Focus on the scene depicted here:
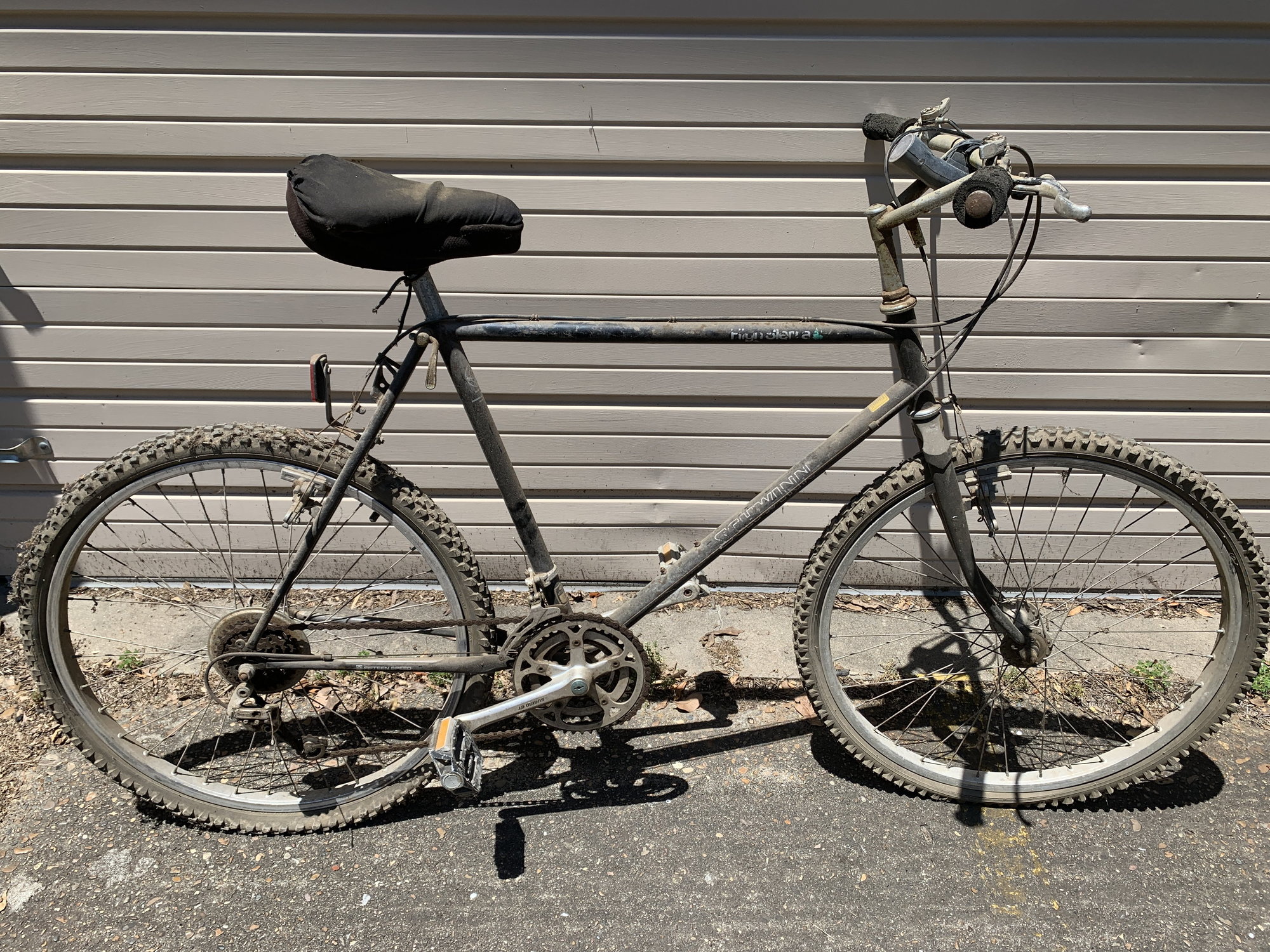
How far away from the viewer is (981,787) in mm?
2562

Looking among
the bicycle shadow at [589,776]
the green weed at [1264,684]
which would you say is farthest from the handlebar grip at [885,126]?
the green weed at [1264,684]

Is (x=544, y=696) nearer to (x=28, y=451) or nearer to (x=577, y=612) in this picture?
(x=577, y=612)

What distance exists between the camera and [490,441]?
91.0 inches

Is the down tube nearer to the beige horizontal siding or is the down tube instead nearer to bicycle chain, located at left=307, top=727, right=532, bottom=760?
bicycle chain, located at left=307, top=727, right=532, bottom=760

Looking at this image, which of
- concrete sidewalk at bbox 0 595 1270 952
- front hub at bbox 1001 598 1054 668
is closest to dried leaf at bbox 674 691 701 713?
concrete sidewalk at bbox 0 595 1270 952

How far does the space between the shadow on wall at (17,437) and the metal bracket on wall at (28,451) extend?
0.02 m

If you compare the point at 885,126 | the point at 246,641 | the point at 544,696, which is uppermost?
the point at 885,126

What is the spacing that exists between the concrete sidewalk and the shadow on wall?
110 centimetres

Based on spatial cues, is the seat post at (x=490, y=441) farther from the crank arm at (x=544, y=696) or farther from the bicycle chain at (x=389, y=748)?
the bicycle chain at (x=389, y=748)

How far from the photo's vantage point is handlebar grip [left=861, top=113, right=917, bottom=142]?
2.19 m

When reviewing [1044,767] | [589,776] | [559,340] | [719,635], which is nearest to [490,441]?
[559,340]

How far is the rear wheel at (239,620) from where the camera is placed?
7.57 feet

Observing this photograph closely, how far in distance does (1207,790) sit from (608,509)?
2240 millimetres

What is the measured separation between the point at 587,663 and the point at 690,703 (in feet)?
2.32
